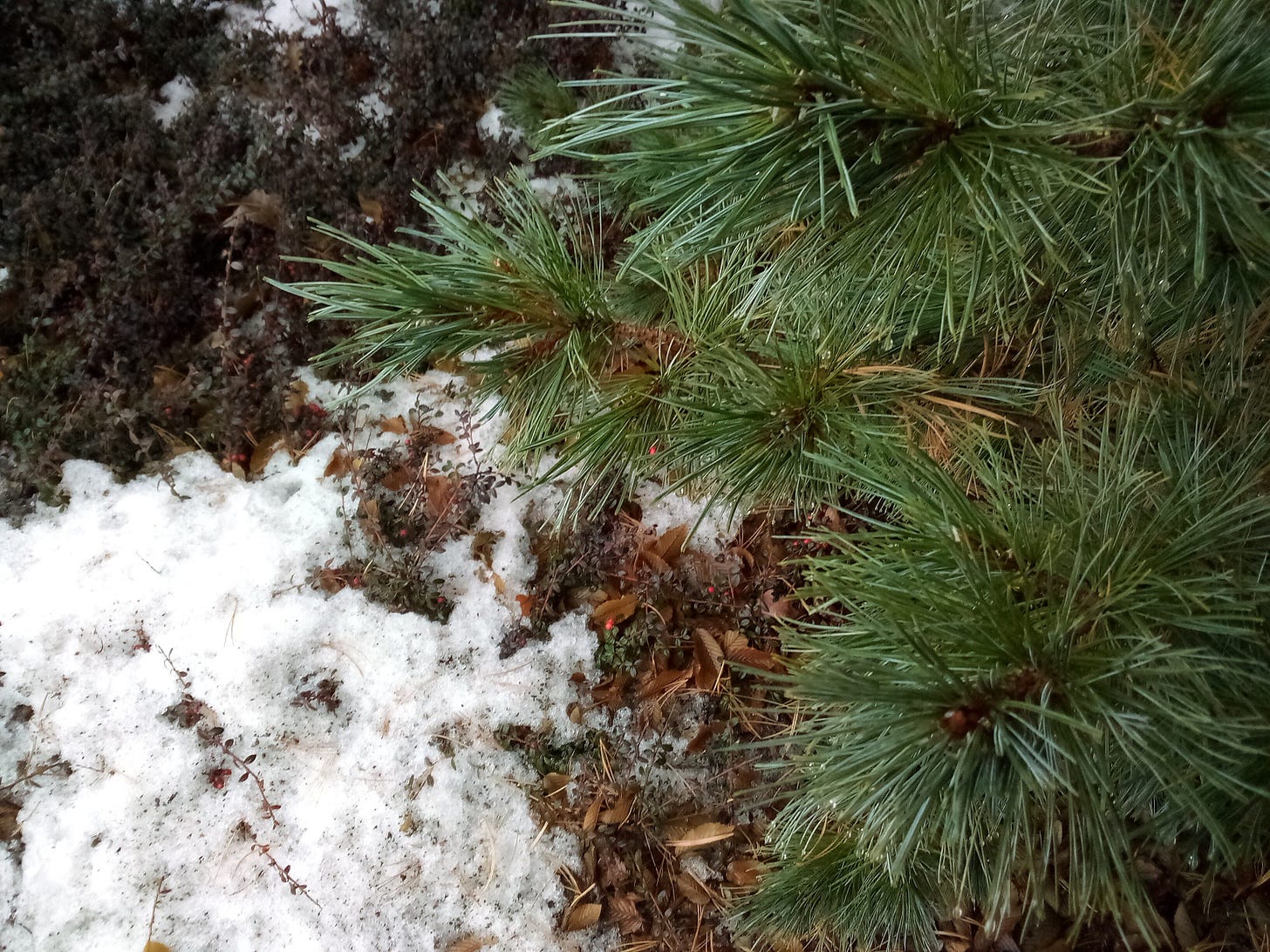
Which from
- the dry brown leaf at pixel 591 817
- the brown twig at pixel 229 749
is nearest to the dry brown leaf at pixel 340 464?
the brown twig at pixel 229 749

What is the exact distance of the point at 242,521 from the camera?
2.36m

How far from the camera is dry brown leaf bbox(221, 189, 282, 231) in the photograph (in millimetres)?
2430

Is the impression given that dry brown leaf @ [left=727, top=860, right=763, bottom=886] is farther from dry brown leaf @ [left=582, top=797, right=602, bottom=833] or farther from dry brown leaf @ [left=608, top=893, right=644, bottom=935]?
dry brown leaf @ [left=582, top=797, right=602, bottom=833]

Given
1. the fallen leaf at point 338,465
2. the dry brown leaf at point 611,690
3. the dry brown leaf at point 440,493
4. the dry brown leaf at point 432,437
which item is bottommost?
the dry brown leaf at point 611,690

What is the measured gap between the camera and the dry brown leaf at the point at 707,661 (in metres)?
2.23

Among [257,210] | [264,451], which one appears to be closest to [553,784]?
[264,451]

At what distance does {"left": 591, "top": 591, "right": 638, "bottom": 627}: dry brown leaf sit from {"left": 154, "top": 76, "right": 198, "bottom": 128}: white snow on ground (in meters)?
2.14

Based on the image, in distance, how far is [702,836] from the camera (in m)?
2.12

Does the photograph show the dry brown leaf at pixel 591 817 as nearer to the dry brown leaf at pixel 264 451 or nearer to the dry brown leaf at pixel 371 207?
the dry brown leaf at pixel 264 451

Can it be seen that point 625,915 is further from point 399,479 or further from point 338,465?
point 338,465

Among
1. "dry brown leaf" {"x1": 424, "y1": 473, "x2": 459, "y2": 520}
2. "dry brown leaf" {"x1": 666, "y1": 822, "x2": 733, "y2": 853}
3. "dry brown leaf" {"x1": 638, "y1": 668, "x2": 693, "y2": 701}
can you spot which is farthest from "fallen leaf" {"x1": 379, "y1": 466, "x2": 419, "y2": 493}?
"dry brown leaf" {"x1": 666, "y1": 822, "x2": 733, "y2": 853}

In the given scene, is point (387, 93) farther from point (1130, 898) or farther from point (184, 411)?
point (1130, 898)

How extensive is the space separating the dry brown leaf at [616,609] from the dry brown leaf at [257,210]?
5.20ft

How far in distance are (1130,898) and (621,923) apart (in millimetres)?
1568
